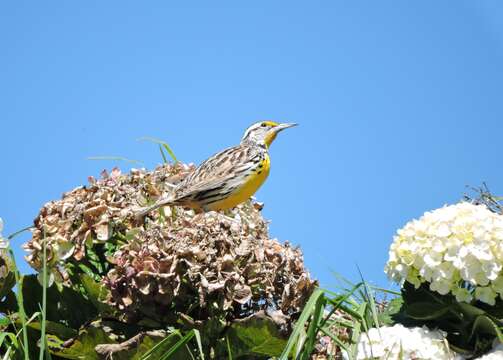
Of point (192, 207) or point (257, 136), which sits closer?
point (192, 207)

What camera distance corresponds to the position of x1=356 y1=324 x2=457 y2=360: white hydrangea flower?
4.53 meters

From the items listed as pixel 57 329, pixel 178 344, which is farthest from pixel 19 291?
pixel 178 344

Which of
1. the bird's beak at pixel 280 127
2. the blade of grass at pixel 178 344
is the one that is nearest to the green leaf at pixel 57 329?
the blade of grass at pixel 178 344

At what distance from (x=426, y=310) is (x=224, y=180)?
2371mm

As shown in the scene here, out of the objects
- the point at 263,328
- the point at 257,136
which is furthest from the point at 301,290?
the point at 257,136

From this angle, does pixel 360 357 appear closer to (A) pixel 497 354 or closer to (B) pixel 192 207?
(A) pixel 497 354

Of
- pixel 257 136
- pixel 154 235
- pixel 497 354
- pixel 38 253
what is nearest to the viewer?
pixel 497 354

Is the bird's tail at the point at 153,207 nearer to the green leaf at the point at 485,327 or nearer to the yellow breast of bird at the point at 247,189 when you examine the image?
the yellow breast of bird at the point at 247,189

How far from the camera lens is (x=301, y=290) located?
4953mm

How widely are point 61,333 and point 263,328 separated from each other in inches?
48.8

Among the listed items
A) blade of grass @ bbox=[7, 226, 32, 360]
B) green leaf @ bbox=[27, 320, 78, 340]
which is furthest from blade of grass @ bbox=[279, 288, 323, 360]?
green leaf @ bbox=[27, 320, 78, 340]

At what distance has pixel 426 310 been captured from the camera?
15.5 feet

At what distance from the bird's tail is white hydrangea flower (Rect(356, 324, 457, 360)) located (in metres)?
1.70

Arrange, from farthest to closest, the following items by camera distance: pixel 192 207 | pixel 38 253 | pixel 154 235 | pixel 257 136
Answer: pixel 257 136 → pixel 192 207 → pixel 38 253 → pixel 154 235
